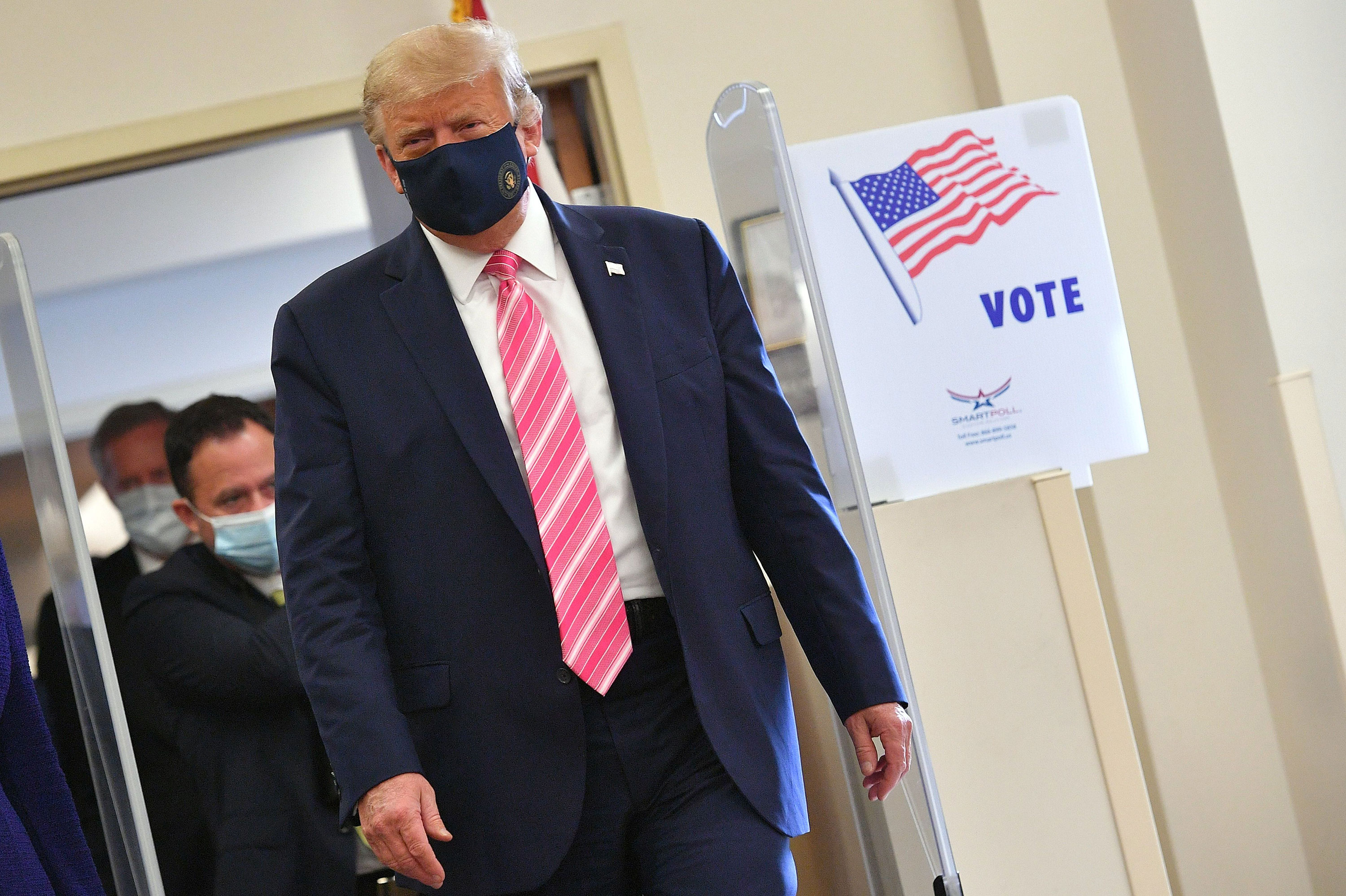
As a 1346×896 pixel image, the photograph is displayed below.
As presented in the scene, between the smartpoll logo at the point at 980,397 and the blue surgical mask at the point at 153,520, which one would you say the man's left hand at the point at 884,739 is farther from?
the blue surgical mask at the point at 153,520

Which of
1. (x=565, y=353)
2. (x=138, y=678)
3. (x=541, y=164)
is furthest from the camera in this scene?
(x=541, y=164)

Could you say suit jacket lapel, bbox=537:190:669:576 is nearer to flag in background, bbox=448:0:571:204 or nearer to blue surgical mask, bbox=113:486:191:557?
flag in background, bbox=448:0:571:204

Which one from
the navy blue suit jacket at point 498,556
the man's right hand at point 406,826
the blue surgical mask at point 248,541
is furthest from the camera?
the blue surgical mask at point 248,541

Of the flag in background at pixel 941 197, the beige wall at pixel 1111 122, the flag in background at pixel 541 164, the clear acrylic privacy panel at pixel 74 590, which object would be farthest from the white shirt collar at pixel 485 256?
the beige wall at pixel 1111 122

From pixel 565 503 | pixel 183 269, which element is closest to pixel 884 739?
pixel 565 503

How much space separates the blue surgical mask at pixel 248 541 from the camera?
7.49 ft

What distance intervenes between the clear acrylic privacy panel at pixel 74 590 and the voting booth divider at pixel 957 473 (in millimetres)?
926

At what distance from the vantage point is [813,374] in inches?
65.9

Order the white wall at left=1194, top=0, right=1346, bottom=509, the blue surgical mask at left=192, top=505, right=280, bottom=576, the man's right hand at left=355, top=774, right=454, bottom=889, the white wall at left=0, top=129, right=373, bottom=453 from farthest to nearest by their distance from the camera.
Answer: the white wall at left=0, top=129, right=373, bottom=453, the white wall at left=1194, top=0, right=1346, bottom=509, the blue surgical mask at left=192, top=505, right=280, bottom=576, the man's right hand at left=355, top=774, right=454, bottom=889

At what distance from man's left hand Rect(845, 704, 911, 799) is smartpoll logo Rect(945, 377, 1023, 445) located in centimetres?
72

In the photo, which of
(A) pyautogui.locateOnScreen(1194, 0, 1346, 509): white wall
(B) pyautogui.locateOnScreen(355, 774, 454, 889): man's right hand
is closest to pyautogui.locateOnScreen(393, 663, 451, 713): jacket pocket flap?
(B) pyautogui.locateOnScreen(355, 774, 454, 889): man's right hand

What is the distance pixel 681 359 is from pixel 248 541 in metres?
1.18

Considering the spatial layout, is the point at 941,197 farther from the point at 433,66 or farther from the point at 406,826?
the point at 406,826

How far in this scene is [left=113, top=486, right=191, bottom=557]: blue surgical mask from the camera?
3041mm
